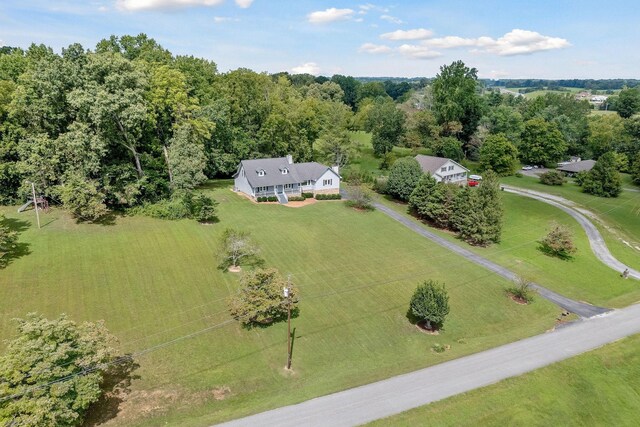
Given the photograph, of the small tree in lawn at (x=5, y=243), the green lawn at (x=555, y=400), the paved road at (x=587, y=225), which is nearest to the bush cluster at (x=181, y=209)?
the small tree in lawn at (x=5, y=243)

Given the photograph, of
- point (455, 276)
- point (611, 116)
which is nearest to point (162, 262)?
point (455, 276)

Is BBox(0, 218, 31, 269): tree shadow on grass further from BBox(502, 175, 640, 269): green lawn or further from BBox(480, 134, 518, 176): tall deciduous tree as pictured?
BBox(480, 134, 518, 176): tall deciduous tree

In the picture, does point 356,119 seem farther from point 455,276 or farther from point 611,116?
point 455,276

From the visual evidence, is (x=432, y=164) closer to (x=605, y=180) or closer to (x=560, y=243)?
(x=560, y=243)

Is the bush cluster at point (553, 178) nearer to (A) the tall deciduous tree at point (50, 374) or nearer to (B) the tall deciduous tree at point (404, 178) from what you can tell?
(B) the tall deciduous tree at point (404, 178)

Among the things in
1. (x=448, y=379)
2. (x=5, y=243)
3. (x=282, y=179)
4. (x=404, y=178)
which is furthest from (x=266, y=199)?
(x=448, y=379)

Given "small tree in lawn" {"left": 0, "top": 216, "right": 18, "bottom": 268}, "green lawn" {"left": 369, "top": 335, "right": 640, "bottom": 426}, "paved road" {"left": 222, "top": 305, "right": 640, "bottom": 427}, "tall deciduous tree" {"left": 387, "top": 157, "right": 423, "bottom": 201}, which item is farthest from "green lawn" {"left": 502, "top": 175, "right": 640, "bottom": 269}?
"small tree in lawn" {"left": 0, "top": 216, "right": 18, "bottom": 268}

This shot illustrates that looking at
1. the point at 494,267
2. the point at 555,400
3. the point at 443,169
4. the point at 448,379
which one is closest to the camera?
the point at 555,400
